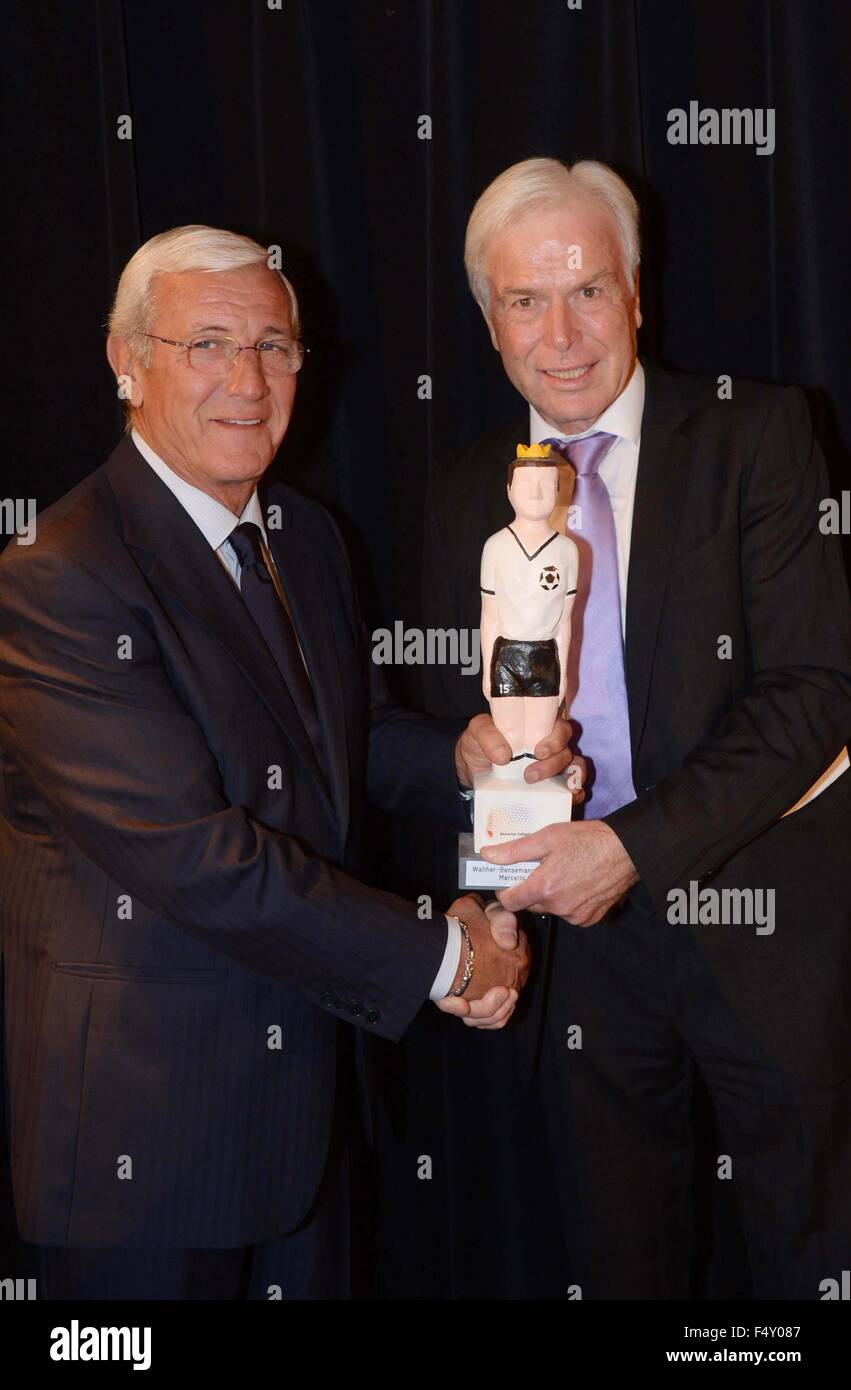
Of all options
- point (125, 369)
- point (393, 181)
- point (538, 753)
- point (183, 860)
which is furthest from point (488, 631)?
point (393, 181)

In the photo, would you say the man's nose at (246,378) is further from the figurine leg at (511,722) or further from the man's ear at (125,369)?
the figurine leg at (511,722)

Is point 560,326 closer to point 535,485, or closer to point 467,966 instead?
point 535,485

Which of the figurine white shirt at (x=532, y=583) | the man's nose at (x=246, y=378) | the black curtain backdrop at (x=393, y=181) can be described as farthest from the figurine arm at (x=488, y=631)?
the black curtain backdrop at (x=393, y=181)

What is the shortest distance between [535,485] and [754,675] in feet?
1.77

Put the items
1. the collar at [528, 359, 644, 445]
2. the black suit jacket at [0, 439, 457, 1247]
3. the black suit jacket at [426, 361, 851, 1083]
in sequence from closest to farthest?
the black suit jacket at [0, 439, 457, 1247] → the black suit jacket at [426, 361, 851, 1083] → the collar at [528, 359, 644, 445]

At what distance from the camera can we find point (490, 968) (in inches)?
89.6

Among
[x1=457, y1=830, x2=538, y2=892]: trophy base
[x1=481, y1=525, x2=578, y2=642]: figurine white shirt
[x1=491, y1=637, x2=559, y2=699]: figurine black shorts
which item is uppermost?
[x1=481, y1=525, x2=578, y2=642]: figurine white shirt

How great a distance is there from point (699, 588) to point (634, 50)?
1.15m

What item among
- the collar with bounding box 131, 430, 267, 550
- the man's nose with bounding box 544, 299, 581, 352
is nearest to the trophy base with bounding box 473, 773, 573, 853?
the collar with bounding box 131, 430, 267, 550

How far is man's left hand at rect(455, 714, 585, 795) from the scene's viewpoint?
86.5 inches

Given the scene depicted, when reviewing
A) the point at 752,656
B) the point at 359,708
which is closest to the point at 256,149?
the point at 359,708

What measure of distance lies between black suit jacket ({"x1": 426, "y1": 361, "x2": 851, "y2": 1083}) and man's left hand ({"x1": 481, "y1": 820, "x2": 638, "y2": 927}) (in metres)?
0.08

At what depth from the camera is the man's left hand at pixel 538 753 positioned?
2.20 meters

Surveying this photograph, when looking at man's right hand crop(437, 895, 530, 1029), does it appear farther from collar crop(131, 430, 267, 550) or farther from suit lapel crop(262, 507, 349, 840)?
collar crop(131, 430, 267, 550)
